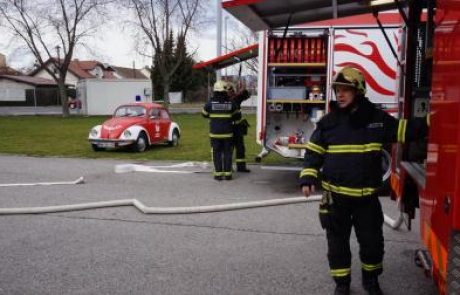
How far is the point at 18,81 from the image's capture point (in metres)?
64.4

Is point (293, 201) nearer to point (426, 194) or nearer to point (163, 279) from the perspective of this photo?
point (163, 279)

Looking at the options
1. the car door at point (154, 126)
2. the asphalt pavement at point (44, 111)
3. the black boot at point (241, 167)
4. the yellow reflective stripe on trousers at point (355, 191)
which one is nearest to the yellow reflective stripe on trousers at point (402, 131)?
the yellow reflective stripe on trousers at point (355, 191)

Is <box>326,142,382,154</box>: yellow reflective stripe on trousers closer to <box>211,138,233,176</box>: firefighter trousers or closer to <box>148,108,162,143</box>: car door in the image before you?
<box>211,138,233,176</box>: firefighter trousers

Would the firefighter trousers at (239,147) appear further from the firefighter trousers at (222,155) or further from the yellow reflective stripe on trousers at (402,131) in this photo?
the yellow reflective stripe on trousers at (402,131)

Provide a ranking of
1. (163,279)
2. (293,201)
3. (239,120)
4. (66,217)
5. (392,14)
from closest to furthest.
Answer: (163,279) → (66,217) → (293,201) → (392,14) → (239,120)

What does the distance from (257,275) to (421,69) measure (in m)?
2.30

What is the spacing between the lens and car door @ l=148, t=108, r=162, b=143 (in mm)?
14867

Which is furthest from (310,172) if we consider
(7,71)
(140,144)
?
(7,71)

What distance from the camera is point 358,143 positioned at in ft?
11.8

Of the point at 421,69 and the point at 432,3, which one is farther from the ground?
the point at 432,3

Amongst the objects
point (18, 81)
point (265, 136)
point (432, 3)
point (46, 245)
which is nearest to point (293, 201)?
point (265, 136)

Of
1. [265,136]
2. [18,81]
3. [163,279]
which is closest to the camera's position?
[163,279]

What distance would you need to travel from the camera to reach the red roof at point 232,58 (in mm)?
9914

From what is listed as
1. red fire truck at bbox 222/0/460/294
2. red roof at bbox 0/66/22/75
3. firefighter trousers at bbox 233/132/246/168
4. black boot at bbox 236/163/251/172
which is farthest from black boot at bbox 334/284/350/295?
red roof at bbox 0/66/22/75
